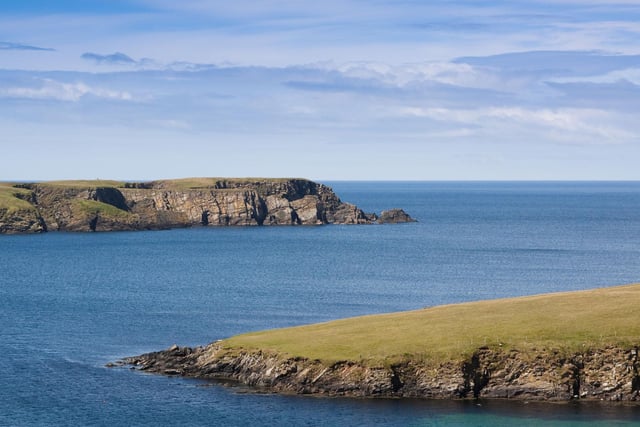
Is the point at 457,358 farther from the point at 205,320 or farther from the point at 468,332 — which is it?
the point at 205,320

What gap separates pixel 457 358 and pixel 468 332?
5.57m

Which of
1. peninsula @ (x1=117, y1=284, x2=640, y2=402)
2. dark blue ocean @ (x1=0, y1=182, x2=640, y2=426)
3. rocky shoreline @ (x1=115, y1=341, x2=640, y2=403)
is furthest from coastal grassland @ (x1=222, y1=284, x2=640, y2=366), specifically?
dark blue ocean @ (x1=0, y1=182, x2=640, y2=426)

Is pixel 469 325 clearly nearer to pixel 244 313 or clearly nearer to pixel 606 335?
pixel 606 335

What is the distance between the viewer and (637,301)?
97.8 meters

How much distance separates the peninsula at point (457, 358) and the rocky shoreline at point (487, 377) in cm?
9

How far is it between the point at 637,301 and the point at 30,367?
2452 inches

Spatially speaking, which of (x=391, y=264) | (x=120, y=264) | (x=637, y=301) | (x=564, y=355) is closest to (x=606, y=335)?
(x=564, y=355)

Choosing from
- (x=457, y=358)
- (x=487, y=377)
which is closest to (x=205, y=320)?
(x=457, y=358)

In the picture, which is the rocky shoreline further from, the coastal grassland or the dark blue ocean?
the dark blue ocean

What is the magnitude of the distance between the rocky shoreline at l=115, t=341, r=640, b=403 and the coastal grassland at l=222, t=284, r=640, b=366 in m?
0.80

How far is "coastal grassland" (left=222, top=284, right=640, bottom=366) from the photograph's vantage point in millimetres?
88125

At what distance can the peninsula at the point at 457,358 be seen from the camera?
85.5 meters

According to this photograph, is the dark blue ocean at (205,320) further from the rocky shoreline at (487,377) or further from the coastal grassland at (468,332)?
the coastal grassland at (468,332)

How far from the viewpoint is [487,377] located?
285 feet
